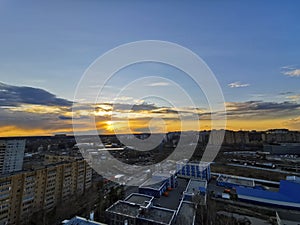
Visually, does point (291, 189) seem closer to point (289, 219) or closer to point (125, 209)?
point (289, 219)

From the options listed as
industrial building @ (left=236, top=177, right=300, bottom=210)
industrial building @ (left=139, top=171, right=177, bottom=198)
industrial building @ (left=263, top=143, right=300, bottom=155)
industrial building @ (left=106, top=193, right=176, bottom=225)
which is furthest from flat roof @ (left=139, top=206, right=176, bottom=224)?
industrial building @ (left=263, top=143, right=300, bottom=155)

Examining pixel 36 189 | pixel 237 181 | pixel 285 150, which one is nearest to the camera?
pixel 36 189

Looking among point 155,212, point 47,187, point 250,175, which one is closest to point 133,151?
point 250,175

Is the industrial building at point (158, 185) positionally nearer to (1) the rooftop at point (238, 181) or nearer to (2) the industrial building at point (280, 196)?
(1) the rooftop at point (238, 181)

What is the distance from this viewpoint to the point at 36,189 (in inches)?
167

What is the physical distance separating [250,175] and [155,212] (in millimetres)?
6265

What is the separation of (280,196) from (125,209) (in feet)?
14.5

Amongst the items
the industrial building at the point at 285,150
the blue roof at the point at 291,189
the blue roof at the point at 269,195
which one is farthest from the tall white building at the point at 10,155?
the industrial building at the point at 285,150

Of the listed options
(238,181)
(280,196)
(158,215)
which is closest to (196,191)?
(158,215)

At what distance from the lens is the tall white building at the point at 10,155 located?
758 centimetres

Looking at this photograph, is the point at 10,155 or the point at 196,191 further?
the point at 10,155

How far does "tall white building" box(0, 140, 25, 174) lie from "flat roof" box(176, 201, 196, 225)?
775 cm

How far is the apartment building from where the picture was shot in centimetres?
366

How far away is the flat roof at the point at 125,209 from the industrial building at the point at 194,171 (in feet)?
12.9
